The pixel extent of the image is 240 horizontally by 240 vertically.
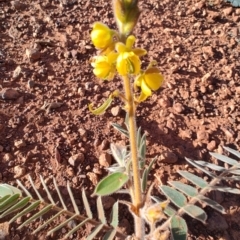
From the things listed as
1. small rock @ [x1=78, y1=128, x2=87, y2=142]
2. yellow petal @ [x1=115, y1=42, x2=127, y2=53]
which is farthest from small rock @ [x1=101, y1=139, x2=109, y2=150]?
yellow petal @ [x1=115, y1=42, x2=127, y2=53]

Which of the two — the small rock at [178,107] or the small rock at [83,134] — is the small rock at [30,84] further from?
the small rock at [178,107]

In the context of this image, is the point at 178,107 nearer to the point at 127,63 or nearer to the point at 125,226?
the point at 125,226

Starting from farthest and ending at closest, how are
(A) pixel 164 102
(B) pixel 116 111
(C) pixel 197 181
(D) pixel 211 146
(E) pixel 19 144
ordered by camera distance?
(A) pixel 164 102
(B) pixel 116 111
(D) pixel 211 146
(E) pixel 19 144
(C) pixel 197 181

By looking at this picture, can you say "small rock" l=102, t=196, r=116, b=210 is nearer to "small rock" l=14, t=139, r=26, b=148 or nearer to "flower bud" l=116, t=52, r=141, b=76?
"small rock" l=14, t=139, r=26, b=148

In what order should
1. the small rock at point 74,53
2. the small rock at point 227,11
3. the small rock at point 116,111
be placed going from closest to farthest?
the small rock at point 116,111 < the small rock at point 74,53 < the small rock at point 227,11

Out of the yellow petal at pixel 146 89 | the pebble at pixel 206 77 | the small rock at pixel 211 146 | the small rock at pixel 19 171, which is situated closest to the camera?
the yellow petal at pixel 146 89

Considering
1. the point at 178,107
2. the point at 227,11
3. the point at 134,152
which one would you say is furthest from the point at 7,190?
the point at 227,11

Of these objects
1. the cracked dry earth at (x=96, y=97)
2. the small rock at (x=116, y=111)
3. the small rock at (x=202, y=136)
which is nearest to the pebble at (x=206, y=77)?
the cracked dry earth at (x=96, y=97)
